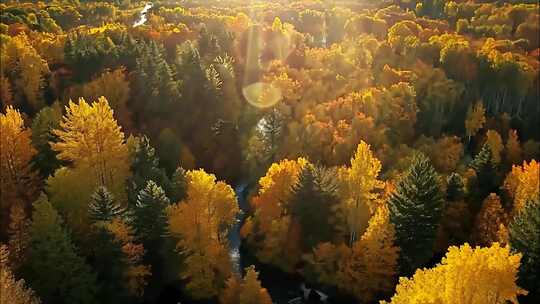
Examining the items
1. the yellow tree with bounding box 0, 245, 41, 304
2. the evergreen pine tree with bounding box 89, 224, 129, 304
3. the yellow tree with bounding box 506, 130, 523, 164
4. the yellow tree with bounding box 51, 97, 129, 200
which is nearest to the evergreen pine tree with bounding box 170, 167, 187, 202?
the yellow tree with bounding box 51, 97, 129, 200

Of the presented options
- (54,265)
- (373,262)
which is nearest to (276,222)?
(373,262)

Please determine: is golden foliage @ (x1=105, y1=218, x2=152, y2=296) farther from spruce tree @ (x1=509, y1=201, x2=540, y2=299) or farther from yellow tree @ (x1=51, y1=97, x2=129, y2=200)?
spruce tree @ (x1=509, y1=201, x2=540, y2=299)

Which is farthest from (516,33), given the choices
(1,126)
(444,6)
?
(1,126)

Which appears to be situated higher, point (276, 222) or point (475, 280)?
point (475, 280)

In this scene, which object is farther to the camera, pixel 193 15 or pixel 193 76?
pixel 193 15

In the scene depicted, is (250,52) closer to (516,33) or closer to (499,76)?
(499,76)

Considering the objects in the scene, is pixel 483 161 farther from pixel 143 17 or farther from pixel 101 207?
pixel 143 17

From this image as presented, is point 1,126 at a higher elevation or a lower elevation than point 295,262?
higher
